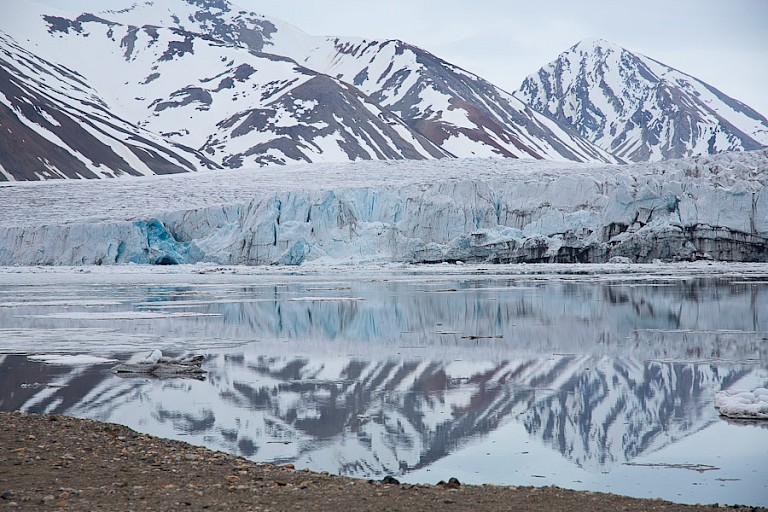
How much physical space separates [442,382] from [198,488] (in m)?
3.98

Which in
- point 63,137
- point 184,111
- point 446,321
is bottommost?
point 446,321

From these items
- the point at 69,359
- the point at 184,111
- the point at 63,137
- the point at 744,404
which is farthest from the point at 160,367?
the point at 184,111

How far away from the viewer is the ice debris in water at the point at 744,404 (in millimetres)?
6336

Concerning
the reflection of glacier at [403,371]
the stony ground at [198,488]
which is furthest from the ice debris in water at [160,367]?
the stony ground at [198,488]

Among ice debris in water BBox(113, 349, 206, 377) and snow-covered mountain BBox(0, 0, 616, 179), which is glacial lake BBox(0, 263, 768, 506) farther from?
snow-covered mountain BBox(0, 0, 616, 179)

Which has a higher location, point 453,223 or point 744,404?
point 453,223

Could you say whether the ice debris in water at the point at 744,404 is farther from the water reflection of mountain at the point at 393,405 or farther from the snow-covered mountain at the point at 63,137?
the snow-covered mountain at the point at 63,137

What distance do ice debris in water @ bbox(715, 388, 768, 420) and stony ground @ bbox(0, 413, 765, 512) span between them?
2.48 metres

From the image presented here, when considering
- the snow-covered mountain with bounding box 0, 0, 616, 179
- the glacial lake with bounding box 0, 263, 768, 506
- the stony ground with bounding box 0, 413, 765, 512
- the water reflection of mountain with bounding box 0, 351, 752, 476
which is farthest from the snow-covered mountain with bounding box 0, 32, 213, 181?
the stony ground with bounding box 0, 413, 765, 512

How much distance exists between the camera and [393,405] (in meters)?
7.02

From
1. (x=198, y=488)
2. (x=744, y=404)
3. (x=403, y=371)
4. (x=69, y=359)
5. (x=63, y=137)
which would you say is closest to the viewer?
(x=198, y=488)

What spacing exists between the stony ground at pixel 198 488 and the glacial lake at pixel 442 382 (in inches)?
14.5

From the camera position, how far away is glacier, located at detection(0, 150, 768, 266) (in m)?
29.9

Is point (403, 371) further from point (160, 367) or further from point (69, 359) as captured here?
point (69, 359)
